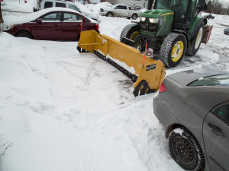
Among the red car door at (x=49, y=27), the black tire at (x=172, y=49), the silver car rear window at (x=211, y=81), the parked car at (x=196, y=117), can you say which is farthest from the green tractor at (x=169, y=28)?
the silver car rear window at (x=211, y=81)

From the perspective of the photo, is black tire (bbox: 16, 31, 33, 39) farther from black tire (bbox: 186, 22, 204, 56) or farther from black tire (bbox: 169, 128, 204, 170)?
black tire (bbox: 169, 128, 204, 170)

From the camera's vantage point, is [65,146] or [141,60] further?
[141,60]

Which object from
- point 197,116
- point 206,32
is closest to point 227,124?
point 197,116

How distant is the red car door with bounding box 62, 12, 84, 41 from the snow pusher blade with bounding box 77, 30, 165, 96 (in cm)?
138

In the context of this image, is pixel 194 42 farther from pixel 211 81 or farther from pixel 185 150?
pixel 185 150

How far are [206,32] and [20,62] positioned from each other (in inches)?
321

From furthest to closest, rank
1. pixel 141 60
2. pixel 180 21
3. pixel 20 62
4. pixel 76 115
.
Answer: pixel 180 21 → pixel 20 62 → pixel 141 60 → pixel 76 115

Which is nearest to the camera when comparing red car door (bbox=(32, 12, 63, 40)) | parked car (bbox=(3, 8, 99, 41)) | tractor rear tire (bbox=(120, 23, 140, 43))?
tractor rear tire (bbox=(120, 23, 140, 43))

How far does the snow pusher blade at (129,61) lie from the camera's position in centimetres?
446

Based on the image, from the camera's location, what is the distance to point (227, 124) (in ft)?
7.10

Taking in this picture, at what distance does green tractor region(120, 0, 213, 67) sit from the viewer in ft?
20.7

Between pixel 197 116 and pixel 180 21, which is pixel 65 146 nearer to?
pixel 197 116

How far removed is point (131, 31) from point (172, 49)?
6.23ft

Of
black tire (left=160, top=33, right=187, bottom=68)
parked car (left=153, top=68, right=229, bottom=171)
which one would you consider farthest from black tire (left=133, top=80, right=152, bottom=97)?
black tire (left=160, top=33, right=187, bottom=68)
